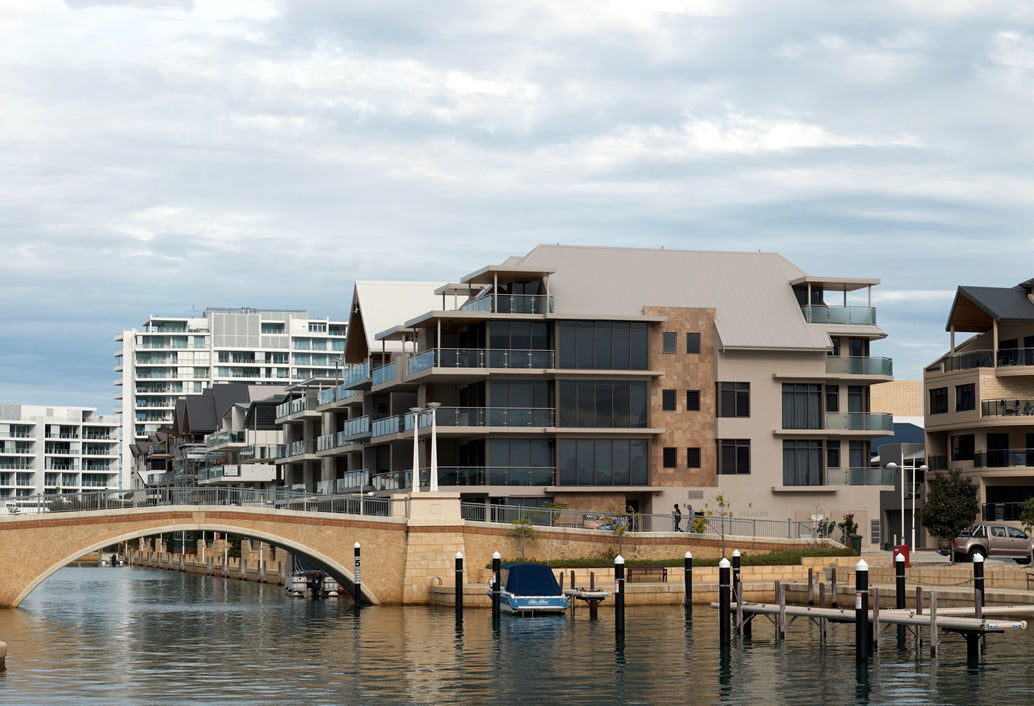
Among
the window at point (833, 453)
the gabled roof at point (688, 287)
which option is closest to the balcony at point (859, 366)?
the gabled roof at point (688, 287)

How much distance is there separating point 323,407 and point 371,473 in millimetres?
15237

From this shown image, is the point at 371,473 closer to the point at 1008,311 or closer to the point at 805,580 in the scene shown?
the point at 805,580

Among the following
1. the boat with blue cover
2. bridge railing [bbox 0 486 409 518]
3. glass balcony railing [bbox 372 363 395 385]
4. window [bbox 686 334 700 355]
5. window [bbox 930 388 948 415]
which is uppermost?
window [bbox 686 334 700 355]

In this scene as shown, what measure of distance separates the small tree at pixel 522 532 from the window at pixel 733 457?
15.4 m

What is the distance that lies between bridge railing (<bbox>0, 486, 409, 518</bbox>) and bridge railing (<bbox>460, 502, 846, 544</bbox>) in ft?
13.4

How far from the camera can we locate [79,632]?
2101 inches

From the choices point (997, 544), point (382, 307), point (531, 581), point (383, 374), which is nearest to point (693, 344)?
point (383, 374)

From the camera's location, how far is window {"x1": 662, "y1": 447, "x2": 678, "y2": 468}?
76188 millimetres

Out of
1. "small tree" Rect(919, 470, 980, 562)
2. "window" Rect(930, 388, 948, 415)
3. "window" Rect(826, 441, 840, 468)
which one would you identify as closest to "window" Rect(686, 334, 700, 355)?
"window" Rect(826, 441, 840, 468)

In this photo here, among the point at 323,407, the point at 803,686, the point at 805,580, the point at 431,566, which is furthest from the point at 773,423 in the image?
the point at 803,686

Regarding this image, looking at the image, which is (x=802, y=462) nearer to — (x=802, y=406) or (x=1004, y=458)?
(x=802, y=406)

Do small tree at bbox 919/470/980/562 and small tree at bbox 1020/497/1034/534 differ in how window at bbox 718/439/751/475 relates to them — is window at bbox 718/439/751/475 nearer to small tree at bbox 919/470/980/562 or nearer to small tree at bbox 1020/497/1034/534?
small tree at bbox 919/470/980/562

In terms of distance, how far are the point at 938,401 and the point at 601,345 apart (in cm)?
2470

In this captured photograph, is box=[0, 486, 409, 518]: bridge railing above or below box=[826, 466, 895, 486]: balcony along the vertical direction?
below
